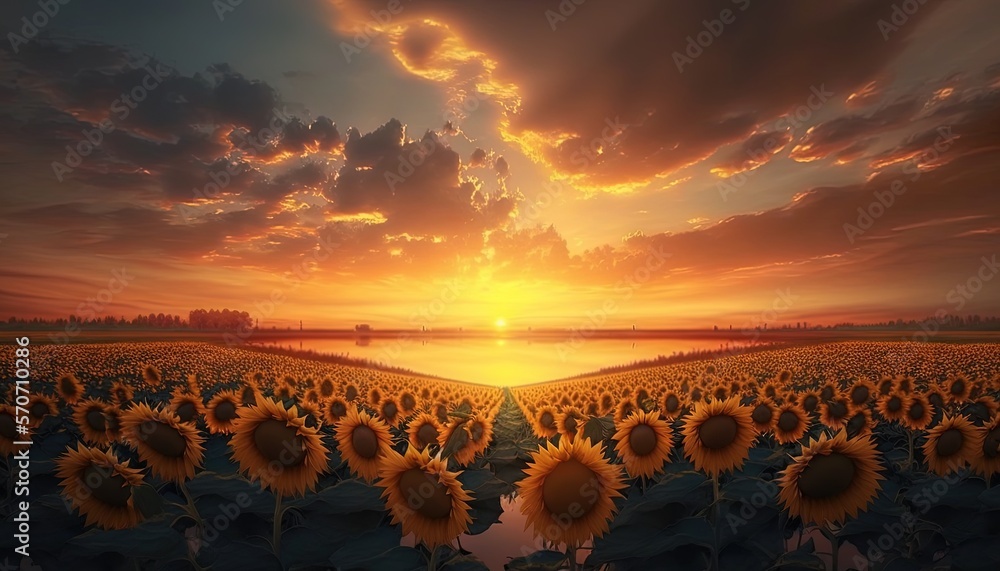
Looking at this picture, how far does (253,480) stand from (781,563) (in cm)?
304

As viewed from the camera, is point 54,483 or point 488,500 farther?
point 54,483

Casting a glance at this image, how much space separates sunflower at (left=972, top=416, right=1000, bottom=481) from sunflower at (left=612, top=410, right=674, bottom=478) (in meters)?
2.91

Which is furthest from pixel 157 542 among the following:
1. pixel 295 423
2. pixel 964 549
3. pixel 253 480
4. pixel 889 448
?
pixel 889 448

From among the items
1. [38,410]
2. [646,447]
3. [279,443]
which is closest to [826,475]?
[646,447]

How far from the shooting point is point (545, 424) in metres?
8.09

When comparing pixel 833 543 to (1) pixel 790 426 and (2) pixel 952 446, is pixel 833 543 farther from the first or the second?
(1) pixel 790 426

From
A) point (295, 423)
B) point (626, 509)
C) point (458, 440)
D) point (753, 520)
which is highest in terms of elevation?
point (295, 423)

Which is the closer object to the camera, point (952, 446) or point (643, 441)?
point (643, 441)

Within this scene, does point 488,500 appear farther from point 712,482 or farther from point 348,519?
point 712,482

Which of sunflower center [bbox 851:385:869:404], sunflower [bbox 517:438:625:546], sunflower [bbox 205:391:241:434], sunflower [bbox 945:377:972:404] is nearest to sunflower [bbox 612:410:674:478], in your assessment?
sunflower [bbox 517:438:625:546]

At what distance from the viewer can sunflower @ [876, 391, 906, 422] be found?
28.3 ft

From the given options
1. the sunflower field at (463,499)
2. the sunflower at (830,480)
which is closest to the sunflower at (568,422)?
the sunflower field at (463,499)

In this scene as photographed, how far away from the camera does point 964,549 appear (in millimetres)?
3271

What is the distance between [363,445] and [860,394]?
31.8 feet
